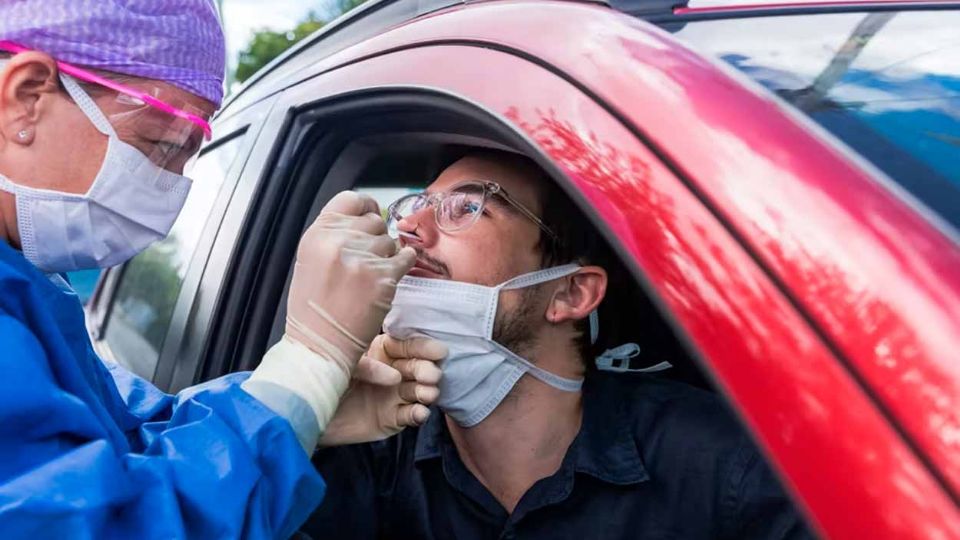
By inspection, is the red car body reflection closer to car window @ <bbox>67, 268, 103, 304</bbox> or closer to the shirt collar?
the shirt collar

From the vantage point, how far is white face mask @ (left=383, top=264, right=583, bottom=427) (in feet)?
6.23

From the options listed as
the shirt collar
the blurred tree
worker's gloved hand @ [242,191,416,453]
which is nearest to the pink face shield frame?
worker's gloved hand @ [242,191,416,453]

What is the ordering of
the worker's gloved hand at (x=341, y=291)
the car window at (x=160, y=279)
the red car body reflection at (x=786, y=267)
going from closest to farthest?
the red car body reflection at (x=786, y=267)
the worker's gloved hand at (x=341, y=291)
the car window at (x=160, y=279)

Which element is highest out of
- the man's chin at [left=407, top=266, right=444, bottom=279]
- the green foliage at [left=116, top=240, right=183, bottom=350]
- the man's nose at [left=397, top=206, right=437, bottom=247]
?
the man's nose at [left=397, top=206, right=437, bottom=247]

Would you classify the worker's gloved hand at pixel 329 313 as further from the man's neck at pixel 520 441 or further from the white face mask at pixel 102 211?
the man's neck at pixel 520 441

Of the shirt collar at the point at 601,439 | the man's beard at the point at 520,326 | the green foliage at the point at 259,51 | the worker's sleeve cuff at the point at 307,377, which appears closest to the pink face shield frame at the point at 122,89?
the worker's sleeve cuff at the point at 307,377

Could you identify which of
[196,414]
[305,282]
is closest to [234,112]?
[305,282]

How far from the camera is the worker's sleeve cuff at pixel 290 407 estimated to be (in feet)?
4.95

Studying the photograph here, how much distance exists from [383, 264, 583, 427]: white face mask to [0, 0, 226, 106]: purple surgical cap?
0.54 m

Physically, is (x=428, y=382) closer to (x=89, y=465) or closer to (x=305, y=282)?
(x=305, y=282)

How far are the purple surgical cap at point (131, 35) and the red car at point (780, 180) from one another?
0.33 m

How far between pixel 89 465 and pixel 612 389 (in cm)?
119

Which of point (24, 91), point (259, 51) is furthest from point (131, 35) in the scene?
point (259, 51)

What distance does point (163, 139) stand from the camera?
172 centimetres
